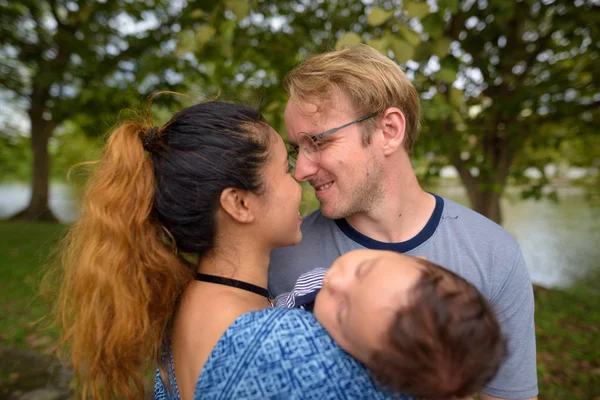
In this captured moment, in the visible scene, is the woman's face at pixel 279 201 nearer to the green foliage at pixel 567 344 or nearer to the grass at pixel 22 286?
the grass at pixel 22 286

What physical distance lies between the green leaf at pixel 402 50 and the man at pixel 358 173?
17 cm

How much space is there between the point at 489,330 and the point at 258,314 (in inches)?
24.7

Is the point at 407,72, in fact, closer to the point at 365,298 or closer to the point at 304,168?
the point at 304,168

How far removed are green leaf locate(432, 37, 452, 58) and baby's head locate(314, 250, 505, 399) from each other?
150cm

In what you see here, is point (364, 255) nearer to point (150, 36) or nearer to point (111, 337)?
point (111, 337)

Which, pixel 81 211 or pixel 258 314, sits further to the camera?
pixel 81 211

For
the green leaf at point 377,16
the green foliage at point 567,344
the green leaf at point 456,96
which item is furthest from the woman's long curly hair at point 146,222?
the green foliage at point 567,344

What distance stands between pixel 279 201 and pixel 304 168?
0.39 meters

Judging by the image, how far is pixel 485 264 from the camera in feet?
5.50

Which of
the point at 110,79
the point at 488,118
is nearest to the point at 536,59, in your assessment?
the point at 488,118

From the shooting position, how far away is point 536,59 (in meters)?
4.98

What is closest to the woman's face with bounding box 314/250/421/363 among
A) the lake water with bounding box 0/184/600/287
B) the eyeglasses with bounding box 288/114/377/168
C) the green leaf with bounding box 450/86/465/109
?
the eyeglasses with bounding box 288/114/377/168

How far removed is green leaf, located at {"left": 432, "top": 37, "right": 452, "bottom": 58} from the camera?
2258 mm

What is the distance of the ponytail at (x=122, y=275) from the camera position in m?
1.46
